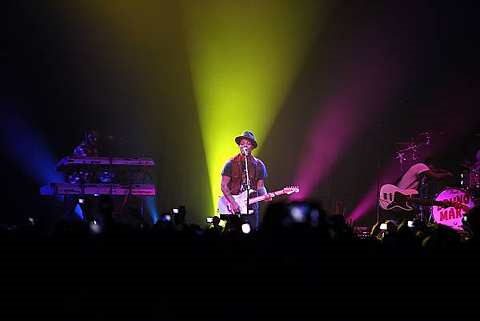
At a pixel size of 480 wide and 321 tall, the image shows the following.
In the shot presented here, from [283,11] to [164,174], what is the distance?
491 centimetres

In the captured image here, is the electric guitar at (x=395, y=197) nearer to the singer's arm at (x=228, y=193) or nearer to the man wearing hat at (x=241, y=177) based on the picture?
the man wearing hat at (x=241, y=177)

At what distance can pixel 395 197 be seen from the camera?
1320 cm

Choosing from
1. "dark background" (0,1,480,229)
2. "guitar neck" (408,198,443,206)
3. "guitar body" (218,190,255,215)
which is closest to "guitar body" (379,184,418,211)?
"guitar neck" (408,198,443,206)

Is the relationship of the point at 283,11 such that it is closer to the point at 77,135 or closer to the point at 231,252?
the point at 77,135

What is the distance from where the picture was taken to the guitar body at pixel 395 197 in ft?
42.8

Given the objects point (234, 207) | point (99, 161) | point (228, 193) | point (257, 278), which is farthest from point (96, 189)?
point (257, 278)

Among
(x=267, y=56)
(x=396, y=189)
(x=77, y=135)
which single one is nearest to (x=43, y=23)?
(x=77, y=135)

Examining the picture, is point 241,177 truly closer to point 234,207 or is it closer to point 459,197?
point 234,207

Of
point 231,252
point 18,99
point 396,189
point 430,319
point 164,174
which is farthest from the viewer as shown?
point 164,174

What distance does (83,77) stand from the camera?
14984 mm

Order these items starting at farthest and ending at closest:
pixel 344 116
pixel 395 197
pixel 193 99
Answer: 1. pixel 344 116
2. pixel 193 99
3. pixel 395 197

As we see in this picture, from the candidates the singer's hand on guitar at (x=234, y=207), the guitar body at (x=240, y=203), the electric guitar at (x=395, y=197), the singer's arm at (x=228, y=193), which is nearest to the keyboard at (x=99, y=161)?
the singer's arm at (x=228, y=193)

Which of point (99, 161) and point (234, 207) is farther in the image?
point (99, 161)

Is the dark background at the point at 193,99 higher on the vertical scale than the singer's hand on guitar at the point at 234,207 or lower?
higher
